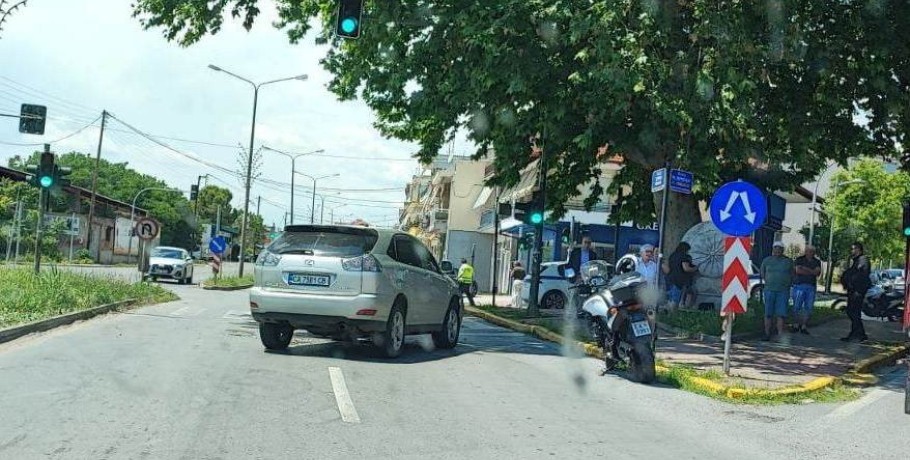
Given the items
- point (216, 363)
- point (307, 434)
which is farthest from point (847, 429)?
point (216, 363)

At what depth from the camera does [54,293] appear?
14867 millimetres

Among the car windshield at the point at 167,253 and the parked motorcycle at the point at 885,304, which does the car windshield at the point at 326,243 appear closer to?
the parked motorcycle at the point at 885,304

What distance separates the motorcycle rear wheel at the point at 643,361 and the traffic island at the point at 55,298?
25.9 ft

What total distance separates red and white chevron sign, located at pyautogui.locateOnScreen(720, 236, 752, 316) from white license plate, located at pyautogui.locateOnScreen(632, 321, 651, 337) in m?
1.48

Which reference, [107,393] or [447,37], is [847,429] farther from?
[447,37]

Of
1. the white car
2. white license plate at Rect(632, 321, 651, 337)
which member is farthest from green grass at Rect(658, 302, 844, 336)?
the white car

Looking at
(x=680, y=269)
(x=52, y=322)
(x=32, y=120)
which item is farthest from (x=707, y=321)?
(x=32, y=120)

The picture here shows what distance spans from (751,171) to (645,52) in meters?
7.97

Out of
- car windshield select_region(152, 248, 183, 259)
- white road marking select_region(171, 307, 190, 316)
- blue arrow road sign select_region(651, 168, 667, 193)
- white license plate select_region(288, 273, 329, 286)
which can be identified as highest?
blue arrow road sign select_region(651, 168, 667, 193)

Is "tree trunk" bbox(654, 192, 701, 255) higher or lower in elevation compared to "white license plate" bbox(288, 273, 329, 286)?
higher

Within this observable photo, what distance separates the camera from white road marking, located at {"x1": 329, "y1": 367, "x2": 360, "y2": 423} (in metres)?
6.95

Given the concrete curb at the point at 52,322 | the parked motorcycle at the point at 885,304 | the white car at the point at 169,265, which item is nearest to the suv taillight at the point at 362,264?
the concrete curb at the point at 52,322

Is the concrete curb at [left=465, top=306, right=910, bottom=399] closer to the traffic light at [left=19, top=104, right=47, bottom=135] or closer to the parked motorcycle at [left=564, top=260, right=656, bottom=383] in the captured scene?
the parked motorcycle at [left=564, top=260, right=656, bottom=383]

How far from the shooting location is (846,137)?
17.0m
